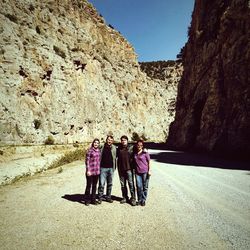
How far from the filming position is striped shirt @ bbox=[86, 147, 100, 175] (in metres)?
7.95

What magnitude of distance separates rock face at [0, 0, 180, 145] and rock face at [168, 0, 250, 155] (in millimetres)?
18191

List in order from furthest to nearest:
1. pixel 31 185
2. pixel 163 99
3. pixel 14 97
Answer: pixel 163 99 → pixel 14 97 → pixel 31 185

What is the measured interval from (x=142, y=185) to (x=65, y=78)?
3828 centimetres

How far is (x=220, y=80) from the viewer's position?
1209 inches

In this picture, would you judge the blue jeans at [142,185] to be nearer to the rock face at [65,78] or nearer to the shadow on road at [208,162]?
the shadow on road at [208,162]

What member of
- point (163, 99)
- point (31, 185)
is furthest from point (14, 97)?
point (163, 99)

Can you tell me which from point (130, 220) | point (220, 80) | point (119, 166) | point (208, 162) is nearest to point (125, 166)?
point (119, 166)

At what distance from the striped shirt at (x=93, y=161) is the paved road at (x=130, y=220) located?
1.07m

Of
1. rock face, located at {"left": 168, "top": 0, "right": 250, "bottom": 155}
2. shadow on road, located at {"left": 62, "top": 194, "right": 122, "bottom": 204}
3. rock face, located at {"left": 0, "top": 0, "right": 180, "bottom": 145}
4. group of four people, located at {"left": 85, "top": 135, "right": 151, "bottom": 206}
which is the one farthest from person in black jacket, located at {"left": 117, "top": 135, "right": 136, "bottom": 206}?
rock face, located at {"left": 0, "top": 0, "right": 180, "bottom": 145}

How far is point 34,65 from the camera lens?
3731 cm

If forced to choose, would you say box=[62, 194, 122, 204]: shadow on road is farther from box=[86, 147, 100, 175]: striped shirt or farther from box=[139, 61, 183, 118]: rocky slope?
box=[139, 61, 183, 118]: rocky slope

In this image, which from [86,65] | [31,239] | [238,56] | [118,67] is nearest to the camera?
[31,239]

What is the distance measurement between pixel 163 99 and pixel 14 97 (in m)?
56.9

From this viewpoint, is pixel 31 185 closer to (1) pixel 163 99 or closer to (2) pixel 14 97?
(2) pixel 14 97
